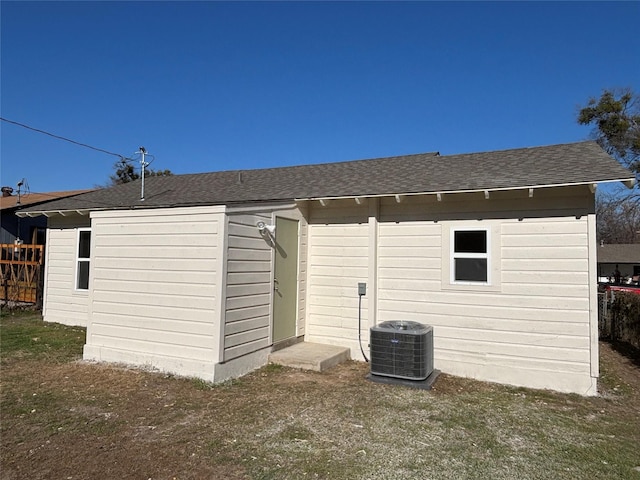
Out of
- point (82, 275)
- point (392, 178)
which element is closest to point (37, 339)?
point (82, 275)

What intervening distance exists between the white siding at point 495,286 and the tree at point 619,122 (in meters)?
18.7

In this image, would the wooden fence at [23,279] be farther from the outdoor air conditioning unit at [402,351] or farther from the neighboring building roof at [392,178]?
the outdoor air conditioning unit at [402,351]

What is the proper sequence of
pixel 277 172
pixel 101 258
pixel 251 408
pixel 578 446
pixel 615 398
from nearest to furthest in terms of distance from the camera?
1. pixel 578 446
2. pixel 251 408
3. pixel 615 398
4. pixel 101 258
5. pixel 277 172

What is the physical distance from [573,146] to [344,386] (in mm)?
5614

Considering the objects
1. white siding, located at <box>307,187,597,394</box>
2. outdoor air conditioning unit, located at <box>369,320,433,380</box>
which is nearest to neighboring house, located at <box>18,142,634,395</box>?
white siding, located at <box>307,187,597,394</box>

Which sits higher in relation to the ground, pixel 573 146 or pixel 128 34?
pixel 128 34

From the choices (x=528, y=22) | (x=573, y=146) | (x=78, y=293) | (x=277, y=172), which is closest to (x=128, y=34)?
(x=277, y=172)

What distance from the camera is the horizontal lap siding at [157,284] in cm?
550

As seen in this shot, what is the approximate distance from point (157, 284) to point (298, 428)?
3150 millimetres

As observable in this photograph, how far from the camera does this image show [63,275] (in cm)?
979

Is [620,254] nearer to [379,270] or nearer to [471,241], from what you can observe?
[471,241]

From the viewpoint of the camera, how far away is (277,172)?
33.6 ft

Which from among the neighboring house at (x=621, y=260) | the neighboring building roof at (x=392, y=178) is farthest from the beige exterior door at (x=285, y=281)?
the neighboring house at (x=621, y=260)

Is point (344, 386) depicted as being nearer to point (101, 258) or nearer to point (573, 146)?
point (101, 258)
